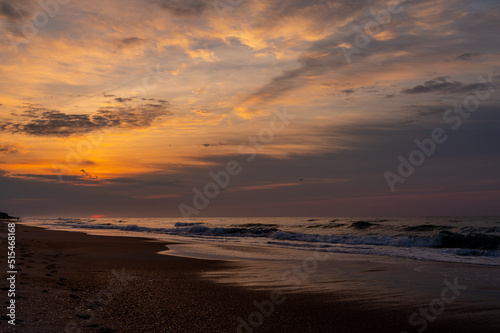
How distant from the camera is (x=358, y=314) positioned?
7758 millimetres

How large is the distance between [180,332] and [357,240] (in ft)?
84.6

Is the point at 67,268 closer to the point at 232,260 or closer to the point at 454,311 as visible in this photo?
the point at 232,260

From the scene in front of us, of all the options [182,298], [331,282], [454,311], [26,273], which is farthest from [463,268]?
[26,273]

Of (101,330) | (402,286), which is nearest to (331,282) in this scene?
(402,286)

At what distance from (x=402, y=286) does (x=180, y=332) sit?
6.94m

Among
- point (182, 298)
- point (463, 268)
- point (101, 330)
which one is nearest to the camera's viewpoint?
point (101, 330)

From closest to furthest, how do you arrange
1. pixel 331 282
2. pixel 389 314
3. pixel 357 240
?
pixel 389 314
pixel 331 282
pixel 357 240

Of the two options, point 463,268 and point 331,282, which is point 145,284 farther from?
point 463,268

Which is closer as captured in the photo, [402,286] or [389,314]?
Result: [389,314]

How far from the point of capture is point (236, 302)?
337 inches

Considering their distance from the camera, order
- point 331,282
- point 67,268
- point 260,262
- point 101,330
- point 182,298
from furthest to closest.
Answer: point 260,262 < point 67,268 < point 331,282 < point 182,298 < point 101,330

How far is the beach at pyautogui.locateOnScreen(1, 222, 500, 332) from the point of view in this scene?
6.69m

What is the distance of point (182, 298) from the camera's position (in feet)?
28.6

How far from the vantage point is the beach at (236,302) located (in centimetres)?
669
